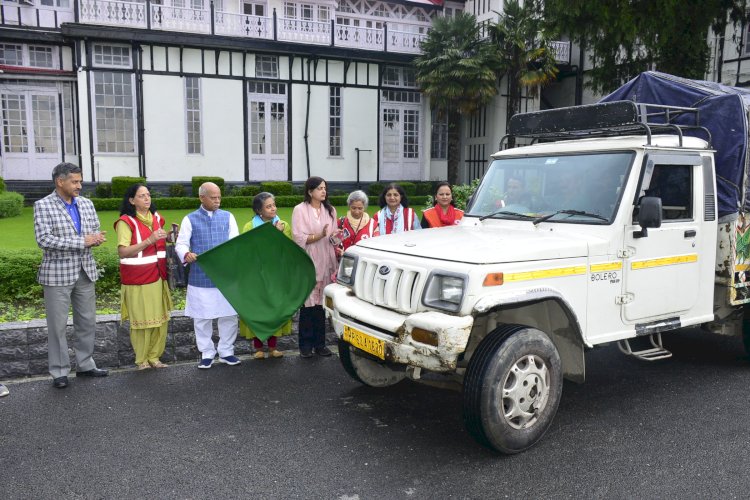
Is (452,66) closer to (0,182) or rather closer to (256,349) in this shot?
(0,182)

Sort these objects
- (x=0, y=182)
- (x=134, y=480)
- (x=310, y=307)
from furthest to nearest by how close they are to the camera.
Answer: (x=0, y=182) → (x=310, y=307) → (x=134, y=480)

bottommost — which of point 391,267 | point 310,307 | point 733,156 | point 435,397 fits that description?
point 435,397

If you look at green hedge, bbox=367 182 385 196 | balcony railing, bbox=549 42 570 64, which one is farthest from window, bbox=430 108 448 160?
balcony railing, bbox=549 42 570 64

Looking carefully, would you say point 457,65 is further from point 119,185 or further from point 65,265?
point 65,265

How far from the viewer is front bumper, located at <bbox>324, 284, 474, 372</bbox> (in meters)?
3.99

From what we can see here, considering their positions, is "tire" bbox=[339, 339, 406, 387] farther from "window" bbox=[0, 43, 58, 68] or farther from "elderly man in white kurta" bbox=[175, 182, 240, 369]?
"window" bbox=[0, 43, 58, 68]

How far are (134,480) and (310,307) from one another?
300 cm

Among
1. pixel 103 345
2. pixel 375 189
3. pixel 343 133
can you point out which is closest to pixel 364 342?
pixel 103 345

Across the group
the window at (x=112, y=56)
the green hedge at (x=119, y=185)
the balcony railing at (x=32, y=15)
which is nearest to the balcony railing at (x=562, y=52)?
the window at (x=112, y=56)

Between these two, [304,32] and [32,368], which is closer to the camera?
[32,368]

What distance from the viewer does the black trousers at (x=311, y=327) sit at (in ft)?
22.1

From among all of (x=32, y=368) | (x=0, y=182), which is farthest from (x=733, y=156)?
(x=0, y=182)

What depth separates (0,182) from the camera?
17.7 metres

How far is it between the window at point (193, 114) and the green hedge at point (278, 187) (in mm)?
2902
